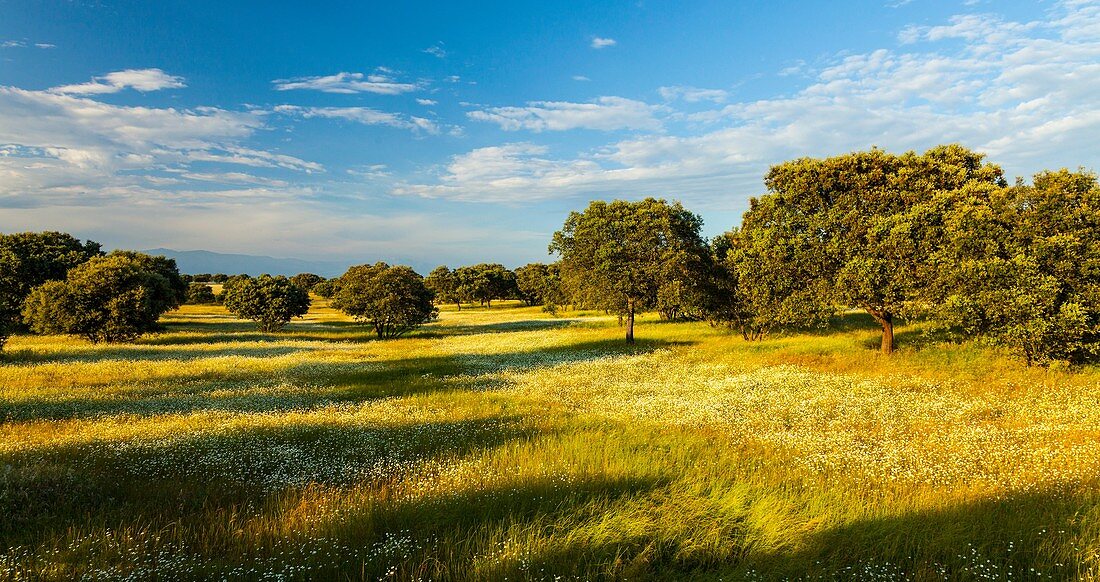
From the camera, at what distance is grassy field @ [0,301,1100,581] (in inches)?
208

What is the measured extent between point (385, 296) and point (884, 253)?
4073 cm

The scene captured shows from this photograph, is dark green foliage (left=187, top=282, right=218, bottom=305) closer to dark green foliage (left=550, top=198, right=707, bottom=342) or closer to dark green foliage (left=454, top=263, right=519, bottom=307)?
dark green foliage (left=454, top=263, right=519, bottom=307)

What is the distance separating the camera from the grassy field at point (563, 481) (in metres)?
5.28

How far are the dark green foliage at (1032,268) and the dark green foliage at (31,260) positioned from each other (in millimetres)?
67749

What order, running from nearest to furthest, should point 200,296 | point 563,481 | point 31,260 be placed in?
point 563,481 → point 31,260 → point 200,296

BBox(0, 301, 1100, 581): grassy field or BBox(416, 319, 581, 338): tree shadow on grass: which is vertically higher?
BBox(0, 301, 1100, 581): grassy field

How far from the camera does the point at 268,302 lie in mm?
56000

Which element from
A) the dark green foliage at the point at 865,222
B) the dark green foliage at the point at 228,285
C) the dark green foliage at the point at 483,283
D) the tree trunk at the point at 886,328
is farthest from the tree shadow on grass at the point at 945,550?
the dark green foliage at the point at 483,283

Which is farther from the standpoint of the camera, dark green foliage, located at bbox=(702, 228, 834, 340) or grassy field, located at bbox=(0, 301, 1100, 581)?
dark green foliage, located at bbox=(702, 228, 834, 340)

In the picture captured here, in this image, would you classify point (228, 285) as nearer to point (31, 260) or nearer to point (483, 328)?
point (31, 260)

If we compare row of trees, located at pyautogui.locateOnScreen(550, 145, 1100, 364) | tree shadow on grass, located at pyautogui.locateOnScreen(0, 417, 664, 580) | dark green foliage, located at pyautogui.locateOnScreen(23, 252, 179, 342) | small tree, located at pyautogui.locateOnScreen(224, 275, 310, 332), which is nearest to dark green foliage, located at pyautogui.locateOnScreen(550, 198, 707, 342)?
row of trees, located at pyautogui.locateOnScreen(550, 145, 1100, 364)

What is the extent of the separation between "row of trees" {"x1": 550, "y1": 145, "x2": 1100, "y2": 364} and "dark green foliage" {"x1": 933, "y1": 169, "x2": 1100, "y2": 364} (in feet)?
0.16

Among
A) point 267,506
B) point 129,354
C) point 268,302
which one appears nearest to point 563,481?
point 267,506

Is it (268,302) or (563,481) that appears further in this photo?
(268,302)
